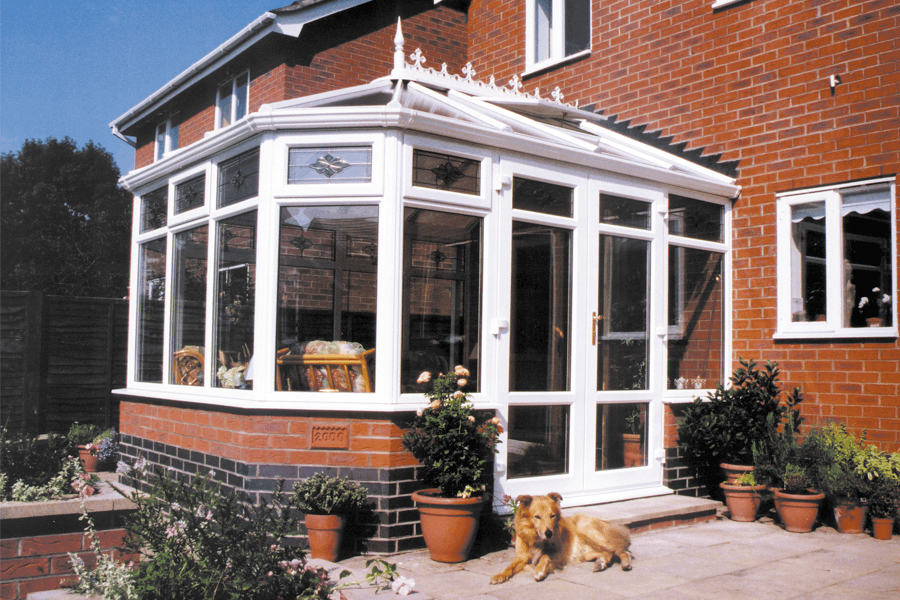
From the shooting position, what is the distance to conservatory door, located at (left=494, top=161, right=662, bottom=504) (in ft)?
18.2

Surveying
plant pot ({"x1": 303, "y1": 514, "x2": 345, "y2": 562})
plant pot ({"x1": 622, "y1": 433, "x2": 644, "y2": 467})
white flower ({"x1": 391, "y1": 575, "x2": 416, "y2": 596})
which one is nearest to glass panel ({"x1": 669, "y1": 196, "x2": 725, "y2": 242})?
plant pot ({"x1": 622, "y1": 433, "x2": 644, "y2": 467})

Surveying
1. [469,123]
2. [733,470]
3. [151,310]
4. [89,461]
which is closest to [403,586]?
[469,123]

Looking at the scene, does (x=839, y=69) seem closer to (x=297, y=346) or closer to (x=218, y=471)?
(x=297, y=346)

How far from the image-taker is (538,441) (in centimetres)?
565

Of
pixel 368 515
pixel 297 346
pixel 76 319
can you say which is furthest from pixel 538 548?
pixel 76 319

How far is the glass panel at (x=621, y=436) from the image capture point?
605cm

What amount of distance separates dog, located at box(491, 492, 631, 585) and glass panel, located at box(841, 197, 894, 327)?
2.99 metres

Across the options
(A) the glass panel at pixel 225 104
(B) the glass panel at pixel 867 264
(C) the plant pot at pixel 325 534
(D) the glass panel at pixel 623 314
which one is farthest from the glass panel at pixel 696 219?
(A) the glass panel at pixel 225 104

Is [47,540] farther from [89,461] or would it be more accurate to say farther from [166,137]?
[166,137]

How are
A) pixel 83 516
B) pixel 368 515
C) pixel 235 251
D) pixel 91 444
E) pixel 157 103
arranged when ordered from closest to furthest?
pixel 83 516 → pixel 368 515 → pixel 235 251 → pixel 91 444 → pixel 157 103

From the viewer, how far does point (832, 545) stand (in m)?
5.33

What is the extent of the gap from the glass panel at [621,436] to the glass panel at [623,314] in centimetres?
18

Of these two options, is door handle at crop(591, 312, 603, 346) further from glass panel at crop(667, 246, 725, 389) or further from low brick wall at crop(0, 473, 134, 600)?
low brick wall at crop(0, 473, 134, 600)

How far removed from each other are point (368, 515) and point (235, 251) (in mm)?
2130
